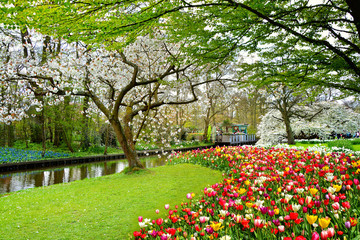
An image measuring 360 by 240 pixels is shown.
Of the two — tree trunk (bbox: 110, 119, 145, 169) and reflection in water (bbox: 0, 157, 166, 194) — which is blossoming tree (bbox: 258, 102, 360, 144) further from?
tree trunk (bbox: 110, 119, 145, 169)

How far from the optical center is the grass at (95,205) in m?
3.52

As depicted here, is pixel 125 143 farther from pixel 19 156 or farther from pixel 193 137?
pixel 193 137

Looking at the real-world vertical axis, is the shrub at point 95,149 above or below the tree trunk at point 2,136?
below

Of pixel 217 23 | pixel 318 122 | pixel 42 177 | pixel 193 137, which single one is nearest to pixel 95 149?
pixel 42 177

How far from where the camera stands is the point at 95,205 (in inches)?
185

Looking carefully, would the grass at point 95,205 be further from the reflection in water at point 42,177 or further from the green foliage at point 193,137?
the green foliage at point 193,137

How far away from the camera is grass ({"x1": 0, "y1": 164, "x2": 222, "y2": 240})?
139 inches

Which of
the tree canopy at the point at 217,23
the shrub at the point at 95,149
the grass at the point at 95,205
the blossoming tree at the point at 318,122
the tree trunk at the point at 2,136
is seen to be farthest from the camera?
the shrub at the point at 95,149

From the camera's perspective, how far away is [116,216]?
405 cm

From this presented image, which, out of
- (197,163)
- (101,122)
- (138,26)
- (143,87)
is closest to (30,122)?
(101,122)

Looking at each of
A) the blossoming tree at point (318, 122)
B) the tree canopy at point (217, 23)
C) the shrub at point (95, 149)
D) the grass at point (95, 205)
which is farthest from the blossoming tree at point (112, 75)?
the blossoming tree at point (318, 122)

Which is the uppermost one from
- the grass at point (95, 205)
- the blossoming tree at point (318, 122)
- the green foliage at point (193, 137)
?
the blossoming tree at point (318, 122)

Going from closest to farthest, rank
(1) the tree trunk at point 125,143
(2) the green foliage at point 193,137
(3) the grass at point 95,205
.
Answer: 1. (3) the grass at point 95,205
2. (1) the tree trunk at point 125,143
3. (2) the green foliage at point 193,137

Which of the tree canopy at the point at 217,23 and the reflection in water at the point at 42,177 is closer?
the tree canopy at the point at 217,23
